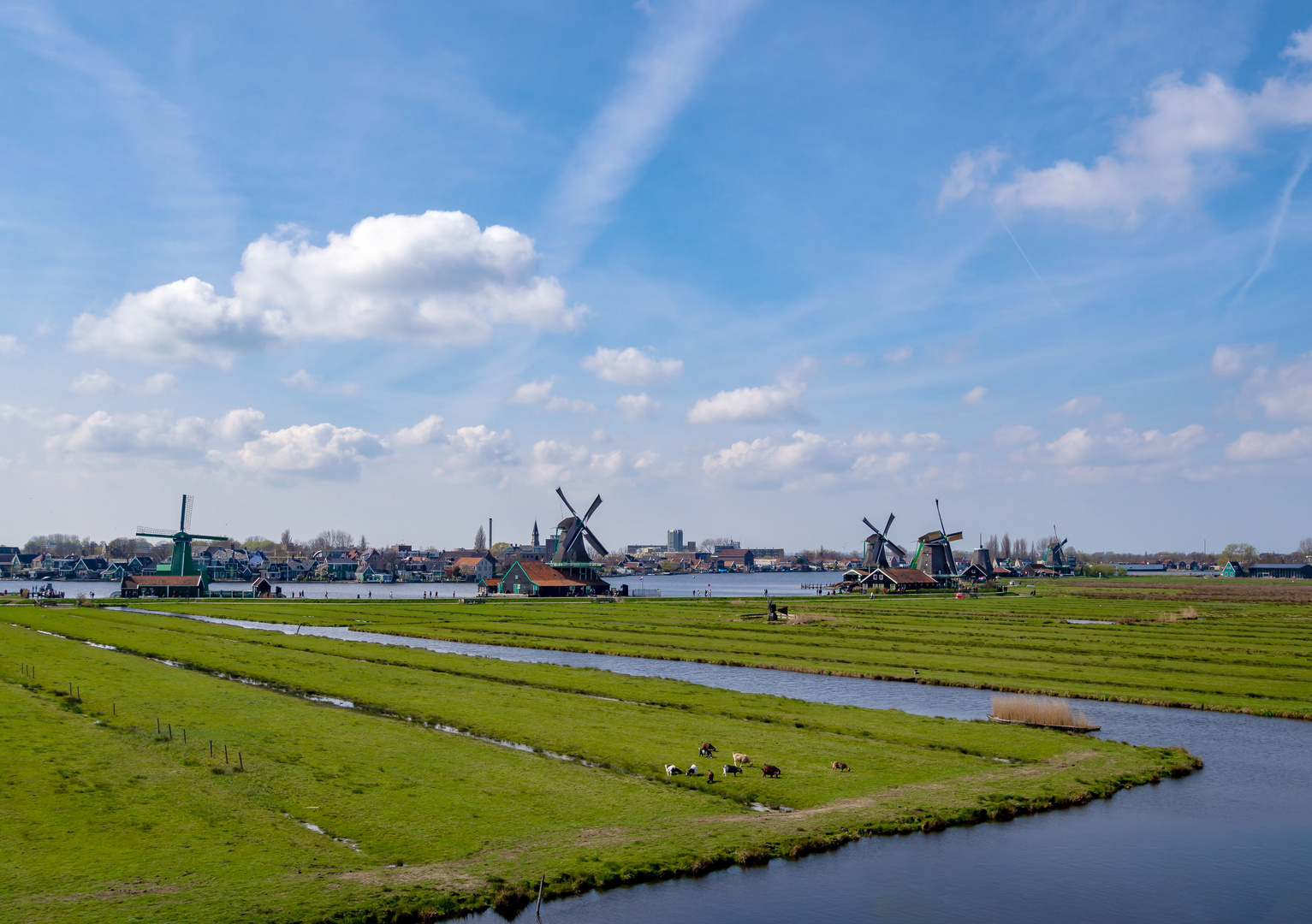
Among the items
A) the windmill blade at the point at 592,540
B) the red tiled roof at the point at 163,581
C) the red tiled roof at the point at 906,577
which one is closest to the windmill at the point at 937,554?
the red tiled roof at the point at 906,577

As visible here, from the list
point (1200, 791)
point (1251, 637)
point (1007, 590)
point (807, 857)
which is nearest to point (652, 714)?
point (807, 857)

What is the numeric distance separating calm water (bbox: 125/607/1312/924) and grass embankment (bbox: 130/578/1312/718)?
18.6 m

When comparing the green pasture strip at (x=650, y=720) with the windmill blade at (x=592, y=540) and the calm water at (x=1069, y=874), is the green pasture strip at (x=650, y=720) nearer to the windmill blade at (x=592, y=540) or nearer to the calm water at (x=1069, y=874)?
the calm water at (x=1069, y=874)

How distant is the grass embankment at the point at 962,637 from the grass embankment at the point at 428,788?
15.7 metres

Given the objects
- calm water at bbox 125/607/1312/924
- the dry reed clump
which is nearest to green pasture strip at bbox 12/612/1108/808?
the dry reed clump

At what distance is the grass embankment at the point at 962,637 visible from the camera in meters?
48.9

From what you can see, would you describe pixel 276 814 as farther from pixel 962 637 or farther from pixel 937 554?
pixel 937 554

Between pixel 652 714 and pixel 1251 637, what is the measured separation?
201 ft

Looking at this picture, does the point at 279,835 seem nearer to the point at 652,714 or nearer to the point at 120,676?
the point at 652,714

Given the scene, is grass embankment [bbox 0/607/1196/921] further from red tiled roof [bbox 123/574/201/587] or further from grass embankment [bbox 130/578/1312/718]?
red tiled roof [bbox 123/574/201/587]

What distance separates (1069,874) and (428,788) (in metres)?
16.8

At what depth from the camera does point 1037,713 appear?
3788 centimetres

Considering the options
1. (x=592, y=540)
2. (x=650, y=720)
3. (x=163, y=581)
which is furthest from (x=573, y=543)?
(x=650, y=720)

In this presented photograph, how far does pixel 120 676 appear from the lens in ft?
144
